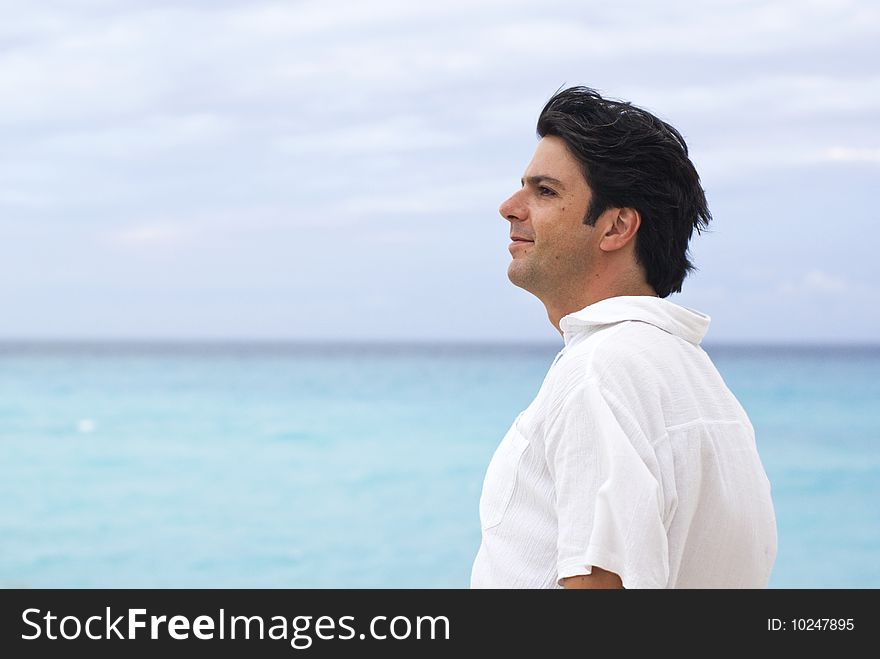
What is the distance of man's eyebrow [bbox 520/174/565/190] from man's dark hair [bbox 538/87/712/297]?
53 mm

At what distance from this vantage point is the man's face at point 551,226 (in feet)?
6.27

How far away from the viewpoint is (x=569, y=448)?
1.56m

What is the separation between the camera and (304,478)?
15.4 meters

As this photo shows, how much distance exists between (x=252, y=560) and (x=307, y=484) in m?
3.72

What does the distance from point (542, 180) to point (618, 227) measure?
172 millimetres

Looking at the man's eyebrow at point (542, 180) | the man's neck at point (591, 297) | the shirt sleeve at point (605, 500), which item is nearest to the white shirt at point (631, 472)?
the shirt sleeve at point (605, 500)

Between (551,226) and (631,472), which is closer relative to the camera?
(631,472)

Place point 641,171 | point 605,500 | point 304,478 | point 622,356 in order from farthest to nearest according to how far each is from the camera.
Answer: point 304,478, point 641,171, point 622,356, point 605,500

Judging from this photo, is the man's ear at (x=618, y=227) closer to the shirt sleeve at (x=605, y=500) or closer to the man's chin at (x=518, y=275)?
the man's chin at (x=518, y=275)

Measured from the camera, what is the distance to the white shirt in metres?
1.51

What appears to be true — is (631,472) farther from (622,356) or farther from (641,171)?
(641,171)

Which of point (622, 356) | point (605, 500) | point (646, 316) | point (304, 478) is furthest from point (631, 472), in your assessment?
point (304, 478)
